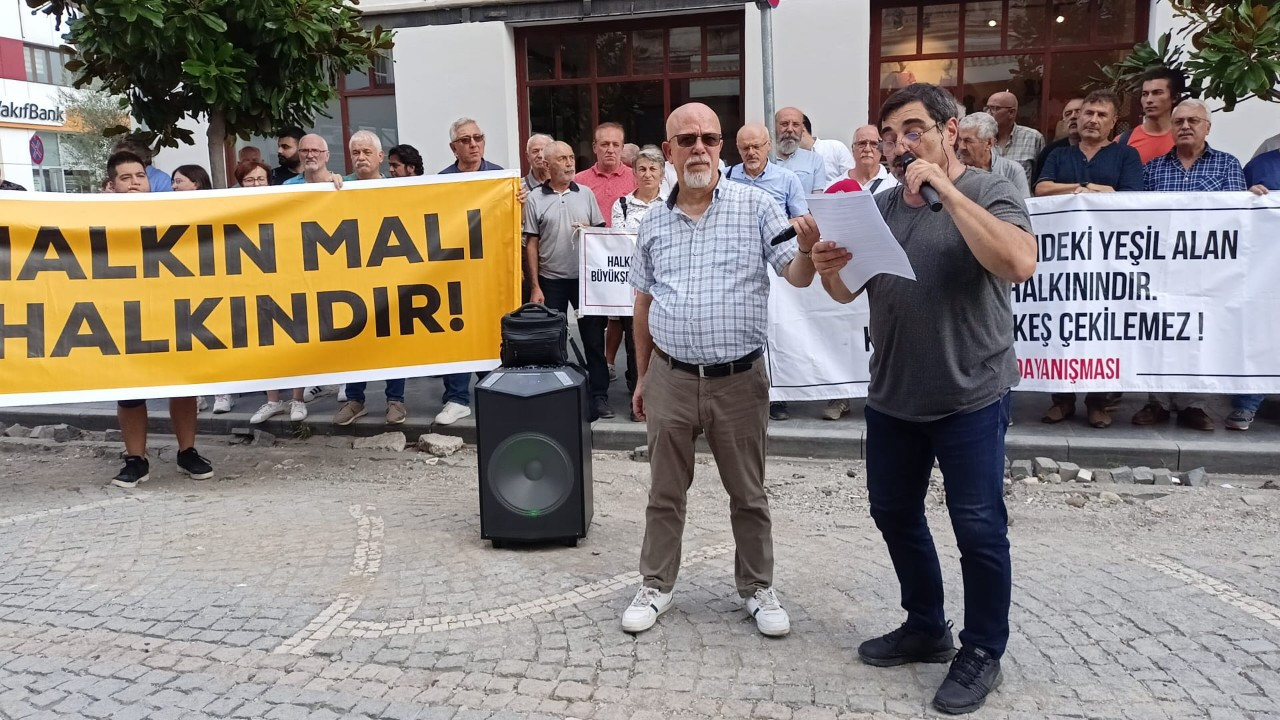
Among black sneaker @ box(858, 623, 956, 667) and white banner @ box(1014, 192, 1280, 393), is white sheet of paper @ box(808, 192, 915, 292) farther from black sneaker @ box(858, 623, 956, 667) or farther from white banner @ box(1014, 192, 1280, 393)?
white banner @ box(1014, 192, 1280, 393)

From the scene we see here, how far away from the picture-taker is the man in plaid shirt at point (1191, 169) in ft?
21.7

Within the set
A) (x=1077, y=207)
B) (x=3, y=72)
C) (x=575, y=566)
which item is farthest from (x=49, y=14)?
(x=3, y=72)

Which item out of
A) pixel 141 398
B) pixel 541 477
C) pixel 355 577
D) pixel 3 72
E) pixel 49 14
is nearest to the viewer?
pixel 355 577

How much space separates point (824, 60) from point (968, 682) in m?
9.19

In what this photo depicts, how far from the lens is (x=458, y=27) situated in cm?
1230

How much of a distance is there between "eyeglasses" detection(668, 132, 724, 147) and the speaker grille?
1.78 meters

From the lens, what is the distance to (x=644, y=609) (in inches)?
158

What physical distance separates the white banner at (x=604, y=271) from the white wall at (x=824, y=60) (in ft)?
15.1

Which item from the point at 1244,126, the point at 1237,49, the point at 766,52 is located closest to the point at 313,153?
the point at 766,52

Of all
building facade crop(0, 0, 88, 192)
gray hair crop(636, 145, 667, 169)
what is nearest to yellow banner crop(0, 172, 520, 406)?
gray hair crop(636, 145, 667, 169)

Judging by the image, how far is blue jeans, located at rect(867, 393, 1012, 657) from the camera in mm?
3219

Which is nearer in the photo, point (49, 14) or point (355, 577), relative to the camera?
point (355, 577)

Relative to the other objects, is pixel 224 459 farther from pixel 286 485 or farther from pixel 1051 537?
pixel 1051 537

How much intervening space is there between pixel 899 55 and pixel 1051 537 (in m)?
7.79
